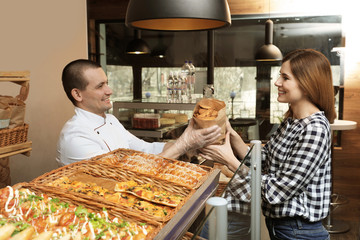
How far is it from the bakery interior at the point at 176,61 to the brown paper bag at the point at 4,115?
1198 millimetres

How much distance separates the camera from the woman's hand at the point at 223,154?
5.99ft

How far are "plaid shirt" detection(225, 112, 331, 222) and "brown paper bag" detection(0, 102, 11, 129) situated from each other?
1.45 metres

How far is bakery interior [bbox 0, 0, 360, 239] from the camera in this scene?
11.1ft

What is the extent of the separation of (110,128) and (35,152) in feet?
4.74

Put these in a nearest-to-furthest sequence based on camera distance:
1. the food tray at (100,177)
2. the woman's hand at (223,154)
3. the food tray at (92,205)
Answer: the food tray at (92,205), the food tray at (100,177), the woman's hand at (223,154)

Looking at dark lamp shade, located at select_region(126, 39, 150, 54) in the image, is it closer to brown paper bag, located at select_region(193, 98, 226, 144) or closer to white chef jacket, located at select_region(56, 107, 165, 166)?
white chef jacket, located at select_region(56, 107, 165, 166)

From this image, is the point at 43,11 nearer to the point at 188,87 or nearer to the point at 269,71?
the point at 188,87

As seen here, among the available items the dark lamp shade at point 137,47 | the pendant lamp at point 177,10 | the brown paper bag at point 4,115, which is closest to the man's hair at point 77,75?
the brown paper bag at point 4,115

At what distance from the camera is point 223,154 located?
1.84m

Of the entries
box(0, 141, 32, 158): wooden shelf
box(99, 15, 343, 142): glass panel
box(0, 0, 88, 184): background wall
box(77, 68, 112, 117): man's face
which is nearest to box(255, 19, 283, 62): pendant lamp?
box(99, 15, 343, 142): glass panel

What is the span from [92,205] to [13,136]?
48.1 inches

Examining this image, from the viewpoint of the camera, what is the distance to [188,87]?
339 centimetres

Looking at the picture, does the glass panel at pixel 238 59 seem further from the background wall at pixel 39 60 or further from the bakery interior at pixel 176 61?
the background wall at pixel 39 60

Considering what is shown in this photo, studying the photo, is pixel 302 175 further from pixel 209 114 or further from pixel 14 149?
pixel 14 149
